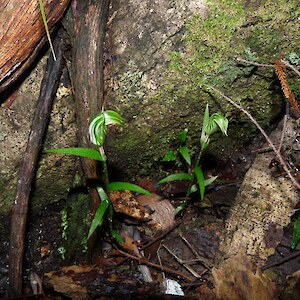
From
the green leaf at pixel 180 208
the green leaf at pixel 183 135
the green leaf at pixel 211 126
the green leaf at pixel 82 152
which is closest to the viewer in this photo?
the green leaf at pixel 82 152

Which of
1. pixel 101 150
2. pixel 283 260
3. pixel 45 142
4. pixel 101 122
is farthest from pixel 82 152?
pixel 283 260

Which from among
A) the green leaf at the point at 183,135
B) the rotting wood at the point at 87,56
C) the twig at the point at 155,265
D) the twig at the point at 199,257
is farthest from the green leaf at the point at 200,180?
the rotting wood at the point at 87,56

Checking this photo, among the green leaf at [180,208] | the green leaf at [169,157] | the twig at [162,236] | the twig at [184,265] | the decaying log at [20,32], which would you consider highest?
the decaying log at [20,32]

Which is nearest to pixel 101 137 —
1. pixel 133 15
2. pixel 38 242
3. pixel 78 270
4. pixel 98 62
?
pixel 98 62

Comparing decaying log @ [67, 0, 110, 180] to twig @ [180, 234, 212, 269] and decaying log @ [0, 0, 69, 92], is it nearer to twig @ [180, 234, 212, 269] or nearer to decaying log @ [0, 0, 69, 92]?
decaying log @ [0, 0, 69, 92]

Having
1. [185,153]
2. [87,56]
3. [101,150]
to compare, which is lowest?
[185,153]

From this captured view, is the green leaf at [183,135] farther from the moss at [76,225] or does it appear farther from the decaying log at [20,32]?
the decaying log at [20,32]

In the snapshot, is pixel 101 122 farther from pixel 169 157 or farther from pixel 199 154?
pixel 169 157
